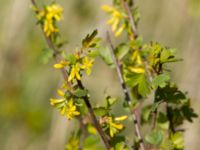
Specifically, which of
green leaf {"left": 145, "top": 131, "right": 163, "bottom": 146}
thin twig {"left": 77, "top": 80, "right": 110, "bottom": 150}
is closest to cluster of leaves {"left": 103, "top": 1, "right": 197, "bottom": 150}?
green leaf {"left": 145, "top": 131, "right": 163, "bottom": 146}

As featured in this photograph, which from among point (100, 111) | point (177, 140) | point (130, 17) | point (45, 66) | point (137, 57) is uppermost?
point (45, 66)

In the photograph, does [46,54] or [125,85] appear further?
[46,54]

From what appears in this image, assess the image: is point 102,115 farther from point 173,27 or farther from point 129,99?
point 173,27

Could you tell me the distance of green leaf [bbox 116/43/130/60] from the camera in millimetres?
1381

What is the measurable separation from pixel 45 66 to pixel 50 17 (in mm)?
2247

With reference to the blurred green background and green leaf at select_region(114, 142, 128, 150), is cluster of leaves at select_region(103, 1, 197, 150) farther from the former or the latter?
the blurred green background

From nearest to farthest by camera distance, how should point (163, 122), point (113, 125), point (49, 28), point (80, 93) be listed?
point (80, 93), point (113, 125), point (163, 122), point (49, 28)

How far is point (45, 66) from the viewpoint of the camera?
145 inches

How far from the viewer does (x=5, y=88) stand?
3445 millimetres

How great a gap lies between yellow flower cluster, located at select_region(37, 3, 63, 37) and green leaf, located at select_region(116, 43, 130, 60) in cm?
18

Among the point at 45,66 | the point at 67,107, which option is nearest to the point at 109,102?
the point at 67,107

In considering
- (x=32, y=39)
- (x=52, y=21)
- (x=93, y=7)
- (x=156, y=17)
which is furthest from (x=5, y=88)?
(x=52, y=21)

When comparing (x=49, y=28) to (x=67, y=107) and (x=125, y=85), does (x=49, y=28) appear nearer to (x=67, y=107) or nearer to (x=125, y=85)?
(x=125, y=85)

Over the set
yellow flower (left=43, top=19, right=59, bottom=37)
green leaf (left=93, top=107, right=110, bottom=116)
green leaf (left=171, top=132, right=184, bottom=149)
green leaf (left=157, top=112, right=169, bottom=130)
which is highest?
yellow flower (left=43, top=19, right=59, bottom=37)
